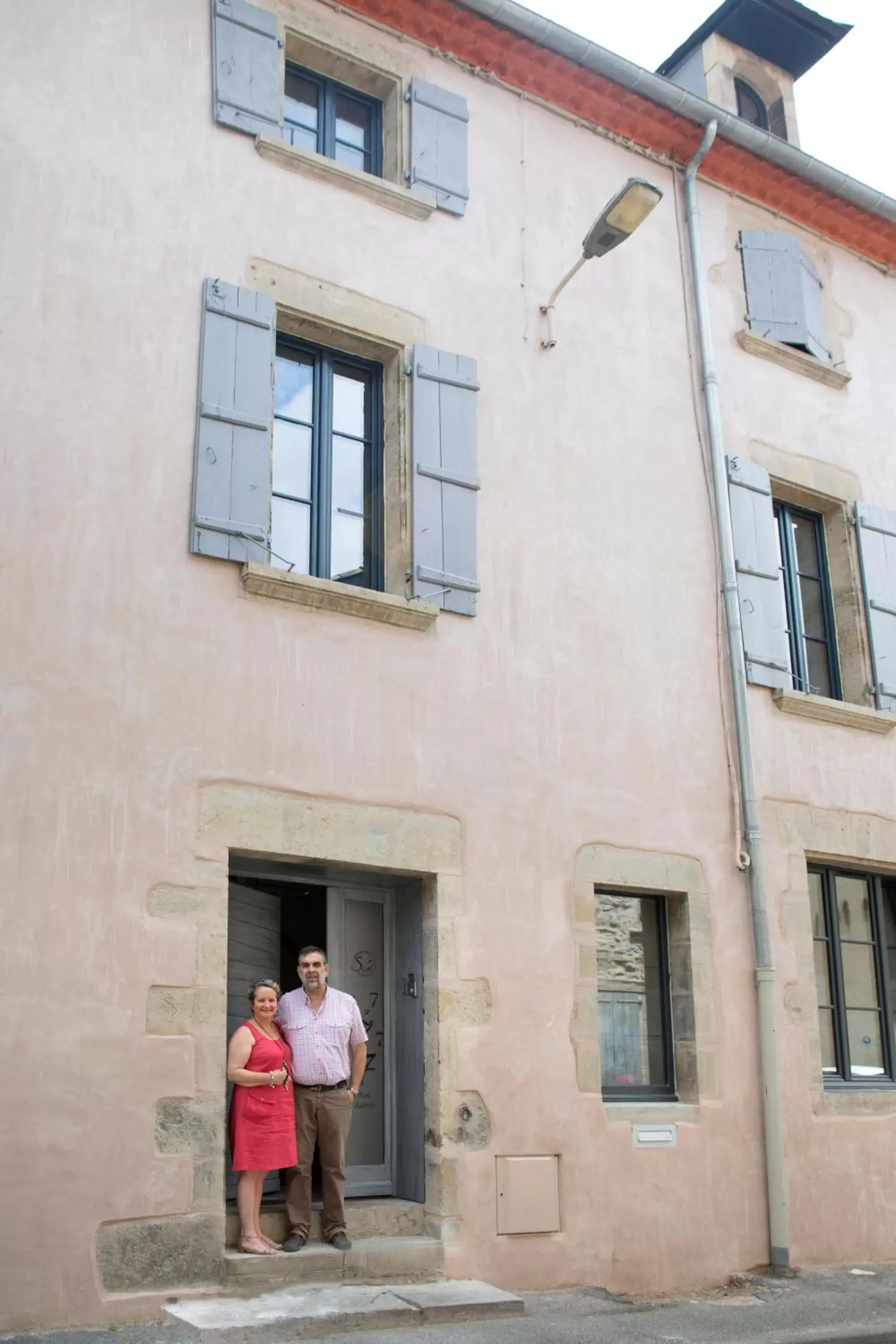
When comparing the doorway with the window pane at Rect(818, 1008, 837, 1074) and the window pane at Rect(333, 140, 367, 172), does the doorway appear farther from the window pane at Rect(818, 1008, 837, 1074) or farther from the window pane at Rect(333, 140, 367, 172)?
the window pane at Rect(333, 140, 367, 172)

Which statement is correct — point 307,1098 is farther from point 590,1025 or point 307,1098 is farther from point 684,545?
point 684,545

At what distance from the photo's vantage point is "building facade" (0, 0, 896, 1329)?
6031 millimetres

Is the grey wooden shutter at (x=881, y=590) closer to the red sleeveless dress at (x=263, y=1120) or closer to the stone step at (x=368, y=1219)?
the stone step at (x=368, y=1219)

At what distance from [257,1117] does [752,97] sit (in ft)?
28.9

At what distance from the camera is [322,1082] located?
6.49m

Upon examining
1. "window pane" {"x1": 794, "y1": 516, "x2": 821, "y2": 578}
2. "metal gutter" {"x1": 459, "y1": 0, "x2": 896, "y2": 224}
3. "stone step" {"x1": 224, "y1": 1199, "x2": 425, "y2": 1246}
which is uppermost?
"metal gutter" {"x1": 459, "y1": 0, "x2": 896, "y2": 224}

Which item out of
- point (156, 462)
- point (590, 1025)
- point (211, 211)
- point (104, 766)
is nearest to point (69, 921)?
point (104, 766)

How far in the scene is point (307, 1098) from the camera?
6473 millimetres

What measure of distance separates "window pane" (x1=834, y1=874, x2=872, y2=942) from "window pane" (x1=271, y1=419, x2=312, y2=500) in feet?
13.8

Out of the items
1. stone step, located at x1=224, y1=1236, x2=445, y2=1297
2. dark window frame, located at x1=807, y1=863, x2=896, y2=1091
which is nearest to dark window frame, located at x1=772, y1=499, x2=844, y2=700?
dark window frame, located at x1=807, y1=863, x2=896, y2=1091

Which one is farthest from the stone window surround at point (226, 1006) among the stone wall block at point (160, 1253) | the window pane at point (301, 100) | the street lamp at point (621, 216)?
the window pane at point (301, 100)

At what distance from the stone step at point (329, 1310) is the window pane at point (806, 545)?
17.6 feet

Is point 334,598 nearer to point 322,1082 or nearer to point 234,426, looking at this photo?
point 234,426

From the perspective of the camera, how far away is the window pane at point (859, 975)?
28.8 ft
